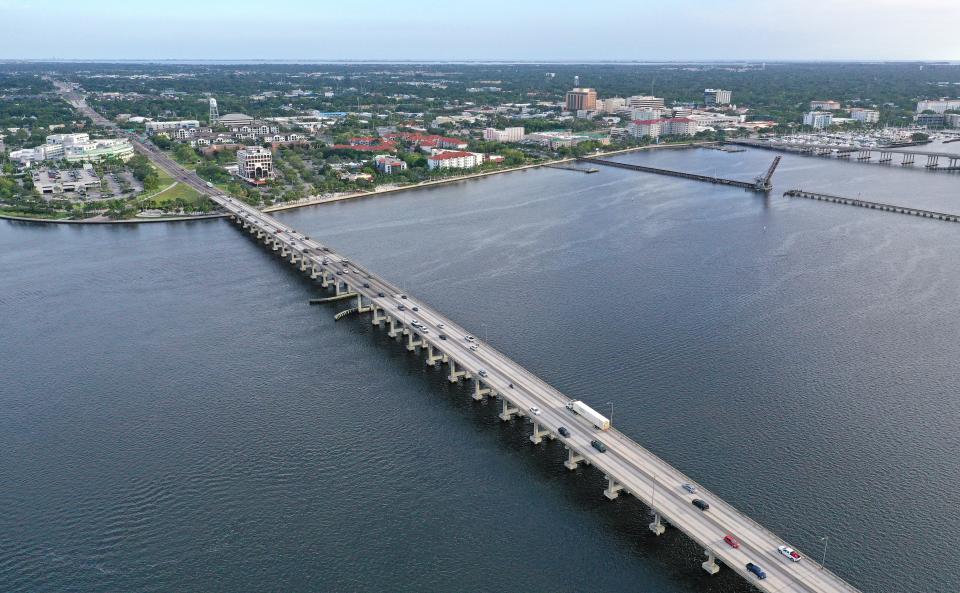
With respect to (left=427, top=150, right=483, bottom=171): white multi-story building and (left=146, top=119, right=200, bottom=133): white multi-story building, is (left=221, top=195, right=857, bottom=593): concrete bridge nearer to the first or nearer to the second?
(left=427, top=150, right=483, bottom=171): white multi-story building

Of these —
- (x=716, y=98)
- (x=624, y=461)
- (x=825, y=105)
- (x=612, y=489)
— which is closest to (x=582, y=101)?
(x=716, y=98)

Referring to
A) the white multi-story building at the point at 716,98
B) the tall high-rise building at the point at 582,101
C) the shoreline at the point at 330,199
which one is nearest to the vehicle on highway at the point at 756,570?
the shoreline at the point at 330,199

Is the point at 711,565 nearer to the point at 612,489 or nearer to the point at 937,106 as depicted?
the point at 612,489

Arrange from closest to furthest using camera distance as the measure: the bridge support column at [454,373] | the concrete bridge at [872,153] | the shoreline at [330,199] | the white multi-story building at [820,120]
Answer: the bridge support column at [454,373]
the shoreline at [330,199]
the concrete bridge at [872,153]
the white multi-story building at [820,120]

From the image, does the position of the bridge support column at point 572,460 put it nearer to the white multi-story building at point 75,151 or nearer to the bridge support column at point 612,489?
the bridge support column at point 612,489

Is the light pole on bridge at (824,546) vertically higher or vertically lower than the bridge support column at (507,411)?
lower

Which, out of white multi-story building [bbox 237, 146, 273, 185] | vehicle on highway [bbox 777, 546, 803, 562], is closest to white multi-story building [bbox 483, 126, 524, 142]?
white multi-story building [bbox 237, 146, 273, 185]
